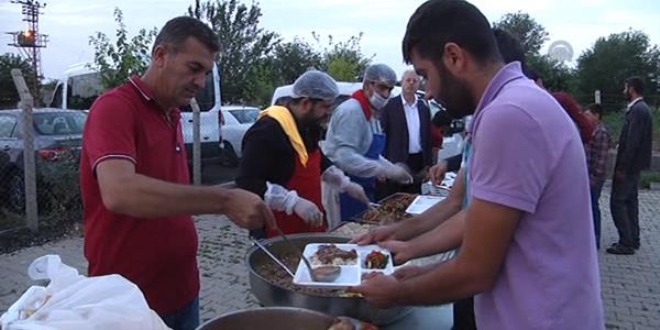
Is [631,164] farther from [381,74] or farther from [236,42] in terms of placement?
[236,42]

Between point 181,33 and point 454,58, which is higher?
point 181,33

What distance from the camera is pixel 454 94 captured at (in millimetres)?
1317

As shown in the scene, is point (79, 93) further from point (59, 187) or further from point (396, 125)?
point (396, 125)

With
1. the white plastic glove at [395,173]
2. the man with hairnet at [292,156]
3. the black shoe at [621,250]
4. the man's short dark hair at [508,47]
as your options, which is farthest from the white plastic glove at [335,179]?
the black shoe at [621,250]

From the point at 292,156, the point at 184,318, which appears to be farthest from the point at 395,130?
the point at 184,318

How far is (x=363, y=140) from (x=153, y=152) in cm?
274

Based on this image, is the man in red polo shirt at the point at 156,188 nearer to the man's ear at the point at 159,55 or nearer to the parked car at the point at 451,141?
the man's ear at the point at 159,55

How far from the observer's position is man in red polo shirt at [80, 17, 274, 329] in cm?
151

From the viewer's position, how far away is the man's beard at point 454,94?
1.30 metres

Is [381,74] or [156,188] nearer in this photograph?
[156,188]

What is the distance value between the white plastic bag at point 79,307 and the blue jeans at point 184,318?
2.98 feet

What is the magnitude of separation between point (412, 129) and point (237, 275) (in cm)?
221

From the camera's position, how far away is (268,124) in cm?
280

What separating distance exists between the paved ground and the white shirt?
80.5 inches
